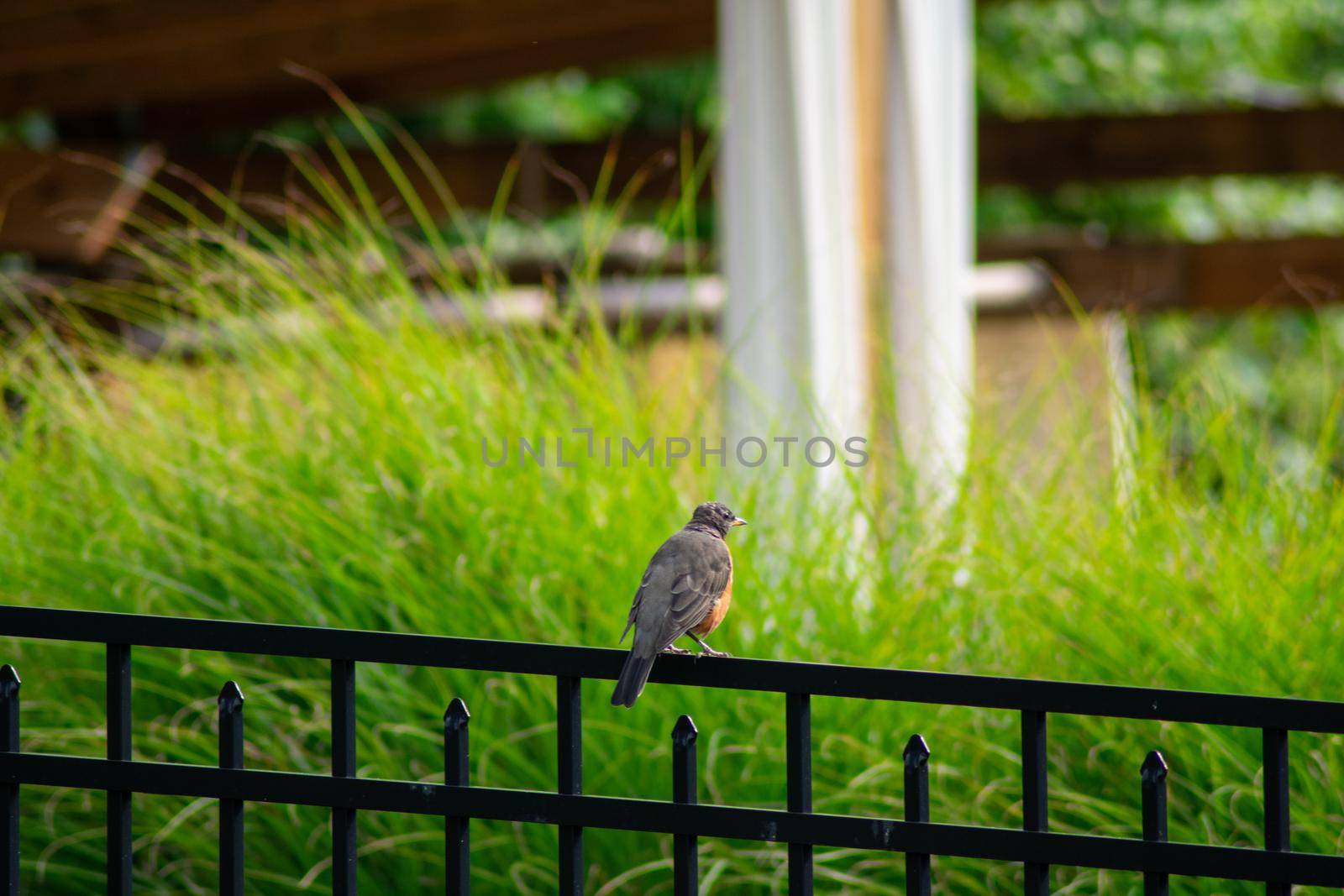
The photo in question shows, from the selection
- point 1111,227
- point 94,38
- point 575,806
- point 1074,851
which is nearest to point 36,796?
point 575,806

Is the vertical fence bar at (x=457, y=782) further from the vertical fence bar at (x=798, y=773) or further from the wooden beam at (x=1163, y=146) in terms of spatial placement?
the wooden beam at (x=1163, y=146)

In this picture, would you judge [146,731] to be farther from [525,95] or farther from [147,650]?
[525,95]

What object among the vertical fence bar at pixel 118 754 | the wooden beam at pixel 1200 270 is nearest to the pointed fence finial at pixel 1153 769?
the vertical fence bar at pixel 118 754

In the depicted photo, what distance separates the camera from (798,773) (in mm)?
1667

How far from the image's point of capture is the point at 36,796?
2.52 metres

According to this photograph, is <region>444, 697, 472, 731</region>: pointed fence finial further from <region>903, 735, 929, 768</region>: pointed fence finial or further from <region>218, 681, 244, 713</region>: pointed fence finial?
<region>903, 735, 929, 768</region>: pointed fence finial

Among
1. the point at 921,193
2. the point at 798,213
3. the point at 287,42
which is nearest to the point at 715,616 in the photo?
the point at 798,213

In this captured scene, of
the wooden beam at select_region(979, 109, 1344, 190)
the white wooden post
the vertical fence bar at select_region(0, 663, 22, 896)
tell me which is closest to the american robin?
the vertical fence bar at select_region(0, 663, 22, 896)

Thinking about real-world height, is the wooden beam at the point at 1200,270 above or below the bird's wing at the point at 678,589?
above

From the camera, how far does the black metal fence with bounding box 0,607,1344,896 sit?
158 cm

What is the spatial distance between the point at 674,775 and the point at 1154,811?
538 millimetres

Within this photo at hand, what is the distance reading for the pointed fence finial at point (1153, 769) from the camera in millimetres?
1570

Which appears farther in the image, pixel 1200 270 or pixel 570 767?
pixel 1200 270

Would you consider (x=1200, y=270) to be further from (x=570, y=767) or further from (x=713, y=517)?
(x=570, y=767)
